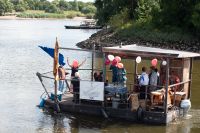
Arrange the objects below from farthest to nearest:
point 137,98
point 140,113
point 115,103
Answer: point 115,103
point 137,98
point 140,113

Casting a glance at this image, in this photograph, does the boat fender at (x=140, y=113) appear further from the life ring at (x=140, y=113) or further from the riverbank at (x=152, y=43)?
the riverbank at (x=152, y=43)

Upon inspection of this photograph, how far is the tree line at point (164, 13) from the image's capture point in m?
57.8

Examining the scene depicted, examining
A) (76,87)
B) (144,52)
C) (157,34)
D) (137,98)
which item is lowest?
(137,98)

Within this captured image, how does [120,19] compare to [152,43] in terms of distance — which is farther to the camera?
[120,19]

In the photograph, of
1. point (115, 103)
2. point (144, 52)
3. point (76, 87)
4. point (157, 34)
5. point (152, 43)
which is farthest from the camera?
point (157, 34)

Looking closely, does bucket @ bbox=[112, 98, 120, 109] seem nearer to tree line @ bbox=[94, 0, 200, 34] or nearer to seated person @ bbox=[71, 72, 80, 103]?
seated person @ bbox=[71, 72, 80, 103]

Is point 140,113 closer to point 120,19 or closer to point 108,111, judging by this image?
point 108,111

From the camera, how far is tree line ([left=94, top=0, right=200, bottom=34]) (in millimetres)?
57750

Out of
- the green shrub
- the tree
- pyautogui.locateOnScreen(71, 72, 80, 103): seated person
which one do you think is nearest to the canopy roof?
pyautogui.locateOnScreen(71, 72, 80, 103): seated person

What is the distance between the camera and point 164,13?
2404 inches

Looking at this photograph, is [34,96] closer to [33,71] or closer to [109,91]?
[109,91]

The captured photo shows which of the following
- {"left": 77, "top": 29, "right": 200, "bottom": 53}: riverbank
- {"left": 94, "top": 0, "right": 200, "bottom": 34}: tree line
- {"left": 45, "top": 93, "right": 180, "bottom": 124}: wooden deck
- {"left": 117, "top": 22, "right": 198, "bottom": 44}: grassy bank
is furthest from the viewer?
{"left": 94, "top": 0, "right": 200, "bottom": 34}: tree line

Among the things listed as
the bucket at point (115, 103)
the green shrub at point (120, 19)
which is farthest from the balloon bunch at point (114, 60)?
the green shrub at point (120, 19)

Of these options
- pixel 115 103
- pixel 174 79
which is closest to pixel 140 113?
pixel 115 103
